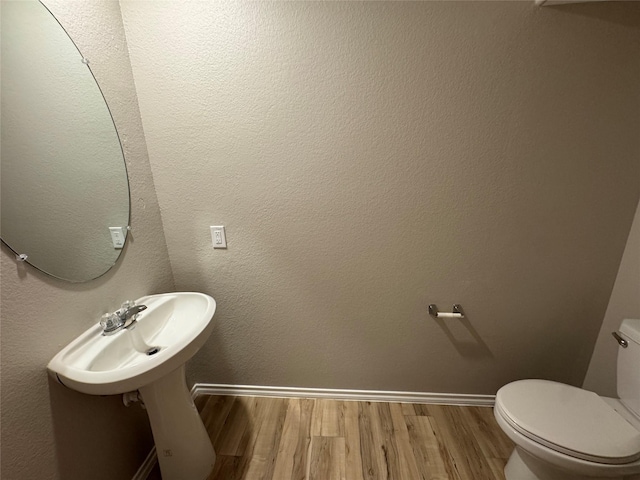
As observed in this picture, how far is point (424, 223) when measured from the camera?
1.29 meters

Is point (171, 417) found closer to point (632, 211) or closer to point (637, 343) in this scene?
point (637, 343)

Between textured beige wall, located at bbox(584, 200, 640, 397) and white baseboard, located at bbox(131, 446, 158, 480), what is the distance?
2.24 metres

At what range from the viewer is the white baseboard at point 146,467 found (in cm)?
122

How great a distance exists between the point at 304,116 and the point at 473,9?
76 cm

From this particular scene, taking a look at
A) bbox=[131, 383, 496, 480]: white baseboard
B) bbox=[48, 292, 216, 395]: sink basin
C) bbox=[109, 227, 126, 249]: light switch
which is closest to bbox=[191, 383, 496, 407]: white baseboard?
bbox=[131, 383, 496, 480]: white baseboard

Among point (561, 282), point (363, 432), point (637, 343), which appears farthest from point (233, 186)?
point (637, 343)

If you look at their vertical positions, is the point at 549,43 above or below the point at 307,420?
above

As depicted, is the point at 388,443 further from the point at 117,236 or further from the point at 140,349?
the point at 117,236

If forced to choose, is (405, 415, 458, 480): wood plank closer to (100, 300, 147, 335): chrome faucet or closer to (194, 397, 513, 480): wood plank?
(194, 397, 513, 480): wood plank

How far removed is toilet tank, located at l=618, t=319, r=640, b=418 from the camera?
1049 mm

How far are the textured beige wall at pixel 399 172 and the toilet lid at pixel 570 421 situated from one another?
310 mm

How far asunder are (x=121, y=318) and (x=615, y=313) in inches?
86.0

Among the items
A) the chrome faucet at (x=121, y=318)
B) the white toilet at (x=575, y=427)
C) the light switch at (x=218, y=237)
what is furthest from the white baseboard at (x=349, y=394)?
the light switch at (x=218, y=237)

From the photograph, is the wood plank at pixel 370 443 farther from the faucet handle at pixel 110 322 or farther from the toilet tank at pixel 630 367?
the faucet handle at pixel 110 322
